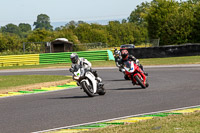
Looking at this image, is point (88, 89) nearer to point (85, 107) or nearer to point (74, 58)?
point (74, 58)

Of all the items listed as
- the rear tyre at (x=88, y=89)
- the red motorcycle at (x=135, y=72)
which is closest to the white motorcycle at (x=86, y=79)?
the rear tyre at (x=88, y=89)

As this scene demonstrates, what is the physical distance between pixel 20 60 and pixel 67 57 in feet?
15.0

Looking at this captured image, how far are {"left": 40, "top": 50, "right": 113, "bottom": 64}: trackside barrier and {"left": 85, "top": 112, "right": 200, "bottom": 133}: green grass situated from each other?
1179 inches

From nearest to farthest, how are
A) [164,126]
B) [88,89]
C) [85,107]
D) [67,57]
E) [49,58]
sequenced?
[164,126] < [85,107] < [88,89] < [67,57] < [49,58]

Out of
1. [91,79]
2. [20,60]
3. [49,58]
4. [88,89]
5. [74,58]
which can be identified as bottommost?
[20,60]

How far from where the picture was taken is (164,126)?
743cm

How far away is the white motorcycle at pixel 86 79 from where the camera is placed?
1273 cm

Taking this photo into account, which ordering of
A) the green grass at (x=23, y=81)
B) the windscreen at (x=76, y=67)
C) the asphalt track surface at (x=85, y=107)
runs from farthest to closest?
the green grass at (x=23, y=81) → the windscreen at (x=76, y=67) → the asphalt track surface at (x=85, y=107)

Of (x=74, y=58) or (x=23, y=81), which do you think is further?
(x=23, y=81)

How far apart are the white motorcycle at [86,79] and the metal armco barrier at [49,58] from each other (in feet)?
82.2

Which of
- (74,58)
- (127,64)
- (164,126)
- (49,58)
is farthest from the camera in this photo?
(49,58)

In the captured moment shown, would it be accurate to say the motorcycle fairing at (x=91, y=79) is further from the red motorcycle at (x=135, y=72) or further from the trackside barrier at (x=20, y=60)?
the trackside barrier at (x=20, y=60)

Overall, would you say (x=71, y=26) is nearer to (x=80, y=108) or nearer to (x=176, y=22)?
(x=176, y=22)

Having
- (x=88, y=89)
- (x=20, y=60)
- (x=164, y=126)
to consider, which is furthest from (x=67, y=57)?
(x=164, y=126)
